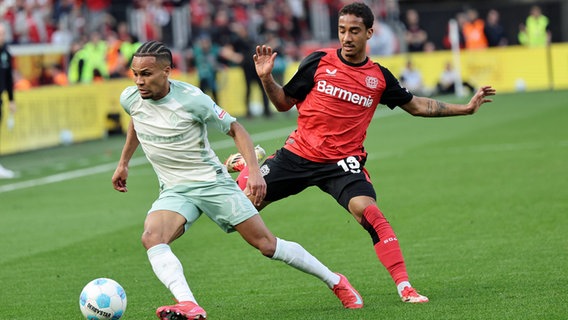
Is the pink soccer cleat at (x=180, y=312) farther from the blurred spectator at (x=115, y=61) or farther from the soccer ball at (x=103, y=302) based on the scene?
the blurred spectator at (x=115, y=61)

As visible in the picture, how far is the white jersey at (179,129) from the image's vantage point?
7.84m

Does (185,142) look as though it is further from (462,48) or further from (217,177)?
(462,48)

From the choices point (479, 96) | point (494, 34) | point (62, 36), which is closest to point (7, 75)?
point (62, 36)

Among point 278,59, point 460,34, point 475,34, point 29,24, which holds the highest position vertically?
point 29,24

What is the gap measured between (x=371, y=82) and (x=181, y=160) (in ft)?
5.73

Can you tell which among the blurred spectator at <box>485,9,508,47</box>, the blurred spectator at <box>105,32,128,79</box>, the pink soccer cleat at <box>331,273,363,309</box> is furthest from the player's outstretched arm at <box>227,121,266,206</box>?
the blurred spectator at <box>485,9,508,47</box>

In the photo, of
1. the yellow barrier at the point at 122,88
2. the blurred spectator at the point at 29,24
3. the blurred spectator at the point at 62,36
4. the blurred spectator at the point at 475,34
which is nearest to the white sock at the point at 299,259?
the yellow barrier at the point at 122,88

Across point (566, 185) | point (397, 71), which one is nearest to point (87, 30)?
point (397, 71)

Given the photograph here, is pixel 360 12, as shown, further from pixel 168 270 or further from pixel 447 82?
pixel 447 82

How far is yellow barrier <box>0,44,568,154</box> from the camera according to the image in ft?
78.0

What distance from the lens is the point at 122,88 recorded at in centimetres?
2700

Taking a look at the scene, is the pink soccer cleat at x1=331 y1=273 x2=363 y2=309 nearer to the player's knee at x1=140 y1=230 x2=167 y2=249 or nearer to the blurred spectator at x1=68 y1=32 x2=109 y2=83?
the player's knee at x1=140 y1=230 x2=167 y2=249

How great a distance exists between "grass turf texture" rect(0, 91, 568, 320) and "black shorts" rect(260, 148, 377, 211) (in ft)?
2.51

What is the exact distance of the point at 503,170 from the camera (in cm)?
1720
